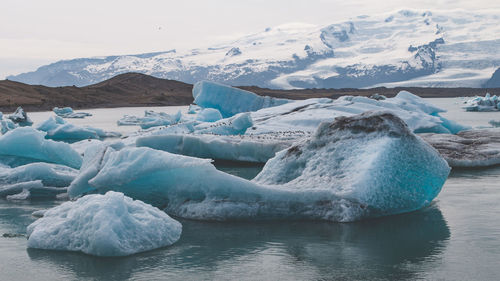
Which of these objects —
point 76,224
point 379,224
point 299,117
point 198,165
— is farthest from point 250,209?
point 299,117

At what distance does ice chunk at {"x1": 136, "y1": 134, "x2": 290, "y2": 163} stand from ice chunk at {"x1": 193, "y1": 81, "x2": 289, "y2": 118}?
1125 cm

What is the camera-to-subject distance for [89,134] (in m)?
21.0

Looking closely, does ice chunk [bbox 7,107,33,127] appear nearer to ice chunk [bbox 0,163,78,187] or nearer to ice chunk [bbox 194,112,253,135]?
ice chunk [bbox 194,112,253,135]

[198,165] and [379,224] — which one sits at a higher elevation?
[198,165]

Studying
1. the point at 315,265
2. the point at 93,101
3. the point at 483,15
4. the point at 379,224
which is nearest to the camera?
the point at 315,265

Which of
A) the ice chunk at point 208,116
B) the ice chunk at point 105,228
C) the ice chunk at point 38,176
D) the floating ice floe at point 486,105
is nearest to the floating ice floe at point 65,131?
the ice chunk at point 208,116

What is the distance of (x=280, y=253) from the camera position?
5.96 meters

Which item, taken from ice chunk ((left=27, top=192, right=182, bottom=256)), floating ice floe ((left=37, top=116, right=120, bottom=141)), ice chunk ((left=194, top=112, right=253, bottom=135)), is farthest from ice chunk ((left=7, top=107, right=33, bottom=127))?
ice chunk ((left=27, top=192, right=182, bottom=256))

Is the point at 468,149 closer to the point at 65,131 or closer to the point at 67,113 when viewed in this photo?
the point at 65,131

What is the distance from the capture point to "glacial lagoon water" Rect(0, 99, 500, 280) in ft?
17.4

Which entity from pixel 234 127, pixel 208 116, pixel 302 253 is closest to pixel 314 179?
pixel 302 253

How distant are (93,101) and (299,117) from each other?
47.5 meters

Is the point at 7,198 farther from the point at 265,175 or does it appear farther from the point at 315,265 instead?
the point at 315,265

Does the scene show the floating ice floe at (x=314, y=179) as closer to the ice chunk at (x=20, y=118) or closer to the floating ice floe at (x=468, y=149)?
the floating ice floe at (x=468, y=149)
